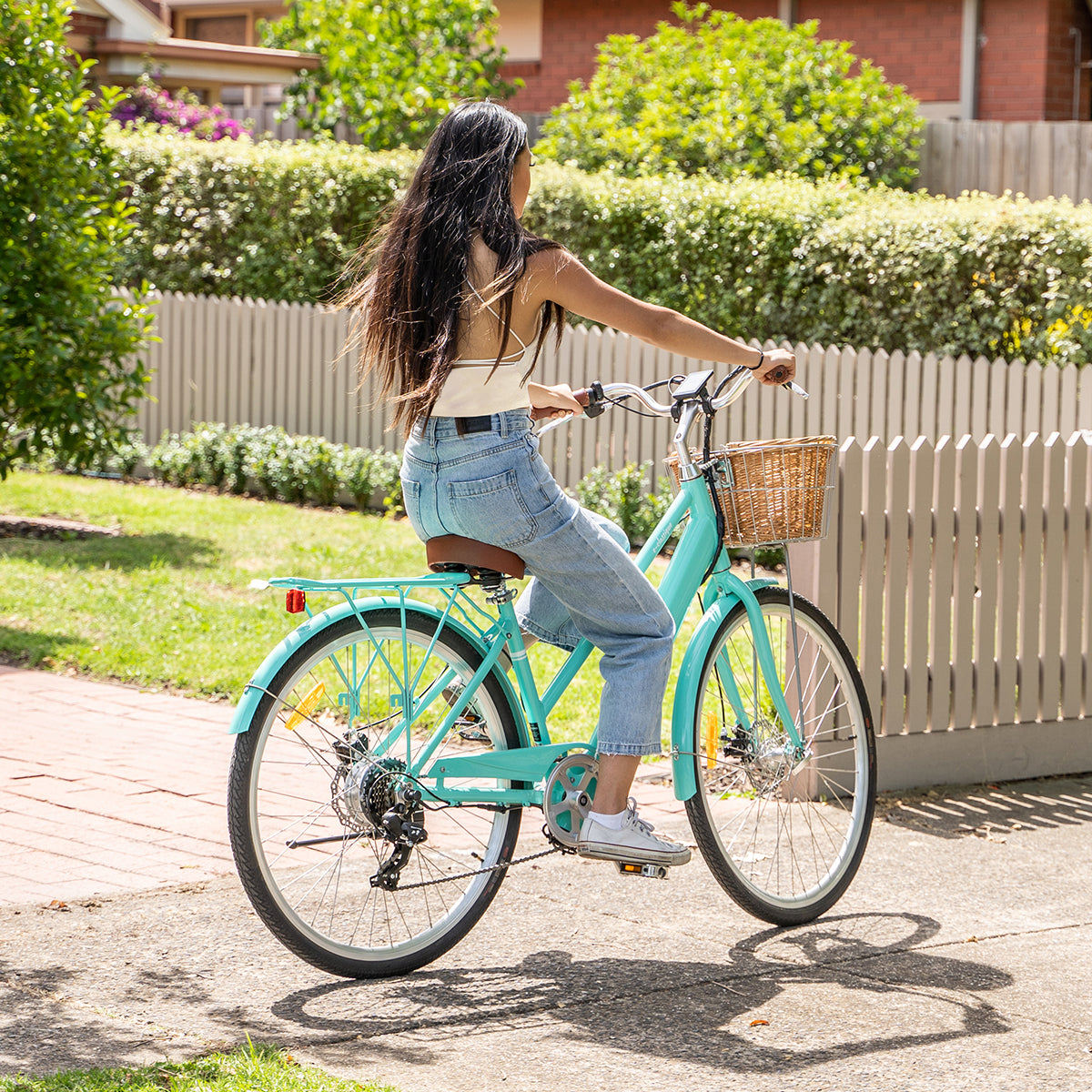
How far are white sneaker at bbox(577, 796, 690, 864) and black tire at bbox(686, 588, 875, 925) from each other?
183mm

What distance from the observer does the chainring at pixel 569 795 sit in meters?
3.91

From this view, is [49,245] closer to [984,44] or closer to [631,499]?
[631,499]

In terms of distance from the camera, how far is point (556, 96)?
2327 cm

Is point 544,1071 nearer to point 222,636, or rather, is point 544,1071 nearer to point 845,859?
point 845,859

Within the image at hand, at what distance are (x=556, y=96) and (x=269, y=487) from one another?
12.3 m

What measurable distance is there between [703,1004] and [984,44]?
724 inches

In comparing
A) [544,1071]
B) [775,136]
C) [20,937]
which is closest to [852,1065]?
[544,1071]

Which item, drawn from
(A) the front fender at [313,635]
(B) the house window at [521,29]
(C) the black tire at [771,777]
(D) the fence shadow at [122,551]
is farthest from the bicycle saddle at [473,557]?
(B) the house window at [521,29]

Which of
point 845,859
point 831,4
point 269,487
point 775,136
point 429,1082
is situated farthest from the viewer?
point 831,4

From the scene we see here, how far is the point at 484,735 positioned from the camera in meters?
3.99

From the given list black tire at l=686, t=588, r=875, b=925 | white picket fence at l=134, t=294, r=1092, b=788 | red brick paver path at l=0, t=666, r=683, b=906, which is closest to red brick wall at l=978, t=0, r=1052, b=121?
white picket fence at l=134, t=294, r=1092, b=788

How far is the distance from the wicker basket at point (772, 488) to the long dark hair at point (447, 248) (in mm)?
679

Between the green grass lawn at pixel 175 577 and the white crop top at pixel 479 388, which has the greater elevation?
the white crop top at pixel 479 388

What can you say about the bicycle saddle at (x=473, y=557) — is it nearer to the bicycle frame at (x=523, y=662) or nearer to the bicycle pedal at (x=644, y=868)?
the bicycle frame at (x=523, y=662)
